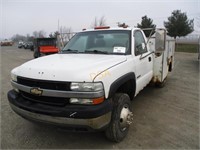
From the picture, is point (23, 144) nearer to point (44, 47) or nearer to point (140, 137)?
point (140, 137)

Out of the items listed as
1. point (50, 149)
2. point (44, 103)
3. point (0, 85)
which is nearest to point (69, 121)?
point (44, 103)

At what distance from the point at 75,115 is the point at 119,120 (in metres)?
0.88

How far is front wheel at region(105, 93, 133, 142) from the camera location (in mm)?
3088

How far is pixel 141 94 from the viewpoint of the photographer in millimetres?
5867

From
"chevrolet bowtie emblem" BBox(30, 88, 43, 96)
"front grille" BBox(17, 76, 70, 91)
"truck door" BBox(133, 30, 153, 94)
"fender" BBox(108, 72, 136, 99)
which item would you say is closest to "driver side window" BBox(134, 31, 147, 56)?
"truck door" BBox(133, 30, 153, 94)

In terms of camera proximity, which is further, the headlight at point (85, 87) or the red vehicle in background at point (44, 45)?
the red vehicle in background at point (44, 45)

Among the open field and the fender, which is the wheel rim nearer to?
the open field

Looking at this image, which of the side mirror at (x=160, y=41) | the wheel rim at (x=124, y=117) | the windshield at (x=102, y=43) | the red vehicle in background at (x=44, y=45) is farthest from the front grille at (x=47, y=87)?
the red vehicle in background at (x=44, y=45)

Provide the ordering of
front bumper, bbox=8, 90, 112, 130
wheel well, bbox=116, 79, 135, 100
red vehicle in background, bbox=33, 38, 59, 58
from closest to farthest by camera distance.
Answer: front bumper, bbox=8, 90, 112, 130 → wheel well, bbox=116, 79, 135, 100 → red vehicle in background, bbox=33, 38, 59, 58

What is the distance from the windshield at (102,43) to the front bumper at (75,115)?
142cm

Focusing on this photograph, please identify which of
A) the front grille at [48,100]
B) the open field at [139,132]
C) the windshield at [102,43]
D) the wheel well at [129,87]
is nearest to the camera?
the front grille at [48,100]

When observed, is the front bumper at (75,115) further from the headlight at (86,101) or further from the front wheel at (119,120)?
the front wheel at (119,120)

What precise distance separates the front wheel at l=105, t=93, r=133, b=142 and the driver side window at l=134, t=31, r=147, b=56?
45.6 inches

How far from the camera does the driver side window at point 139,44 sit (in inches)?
162
